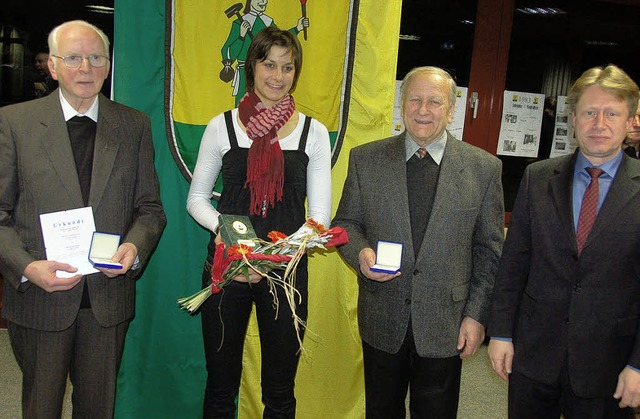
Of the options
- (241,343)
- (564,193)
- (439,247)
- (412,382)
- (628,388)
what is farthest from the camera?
(241,343)

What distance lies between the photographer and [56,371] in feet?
6.49

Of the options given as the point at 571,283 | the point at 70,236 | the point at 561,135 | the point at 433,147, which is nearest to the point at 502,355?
the point at 571,283

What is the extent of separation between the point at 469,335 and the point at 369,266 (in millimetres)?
436

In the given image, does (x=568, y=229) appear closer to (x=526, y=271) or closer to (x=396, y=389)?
(x=526, y=271)

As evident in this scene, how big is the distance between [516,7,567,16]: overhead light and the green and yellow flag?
2127 mm

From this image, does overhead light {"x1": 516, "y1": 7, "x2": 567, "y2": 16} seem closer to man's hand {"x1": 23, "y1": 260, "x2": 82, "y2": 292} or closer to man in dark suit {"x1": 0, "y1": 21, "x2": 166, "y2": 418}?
man in dark suit {"x1": 0, "y1": 21, "x2": 166, "y2": 418}

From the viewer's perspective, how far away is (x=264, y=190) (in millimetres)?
2189

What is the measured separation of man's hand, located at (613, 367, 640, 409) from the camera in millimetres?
1695

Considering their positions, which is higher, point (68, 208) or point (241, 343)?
point (68, 208)

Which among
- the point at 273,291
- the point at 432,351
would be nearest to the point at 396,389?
the point at 432,351

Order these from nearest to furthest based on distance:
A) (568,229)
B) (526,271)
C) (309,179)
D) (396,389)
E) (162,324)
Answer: (568,229) < (526,271) < (396,389) < (309,179) < (162,324)

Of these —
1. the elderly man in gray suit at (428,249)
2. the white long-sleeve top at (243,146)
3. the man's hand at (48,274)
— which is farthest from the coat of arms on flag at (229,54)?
the man's hand at (48,274)

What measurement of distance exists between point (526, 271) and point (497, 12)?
9.86ft

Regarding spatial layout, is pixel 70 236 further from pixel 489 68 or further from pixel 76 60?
pixel 489 68
